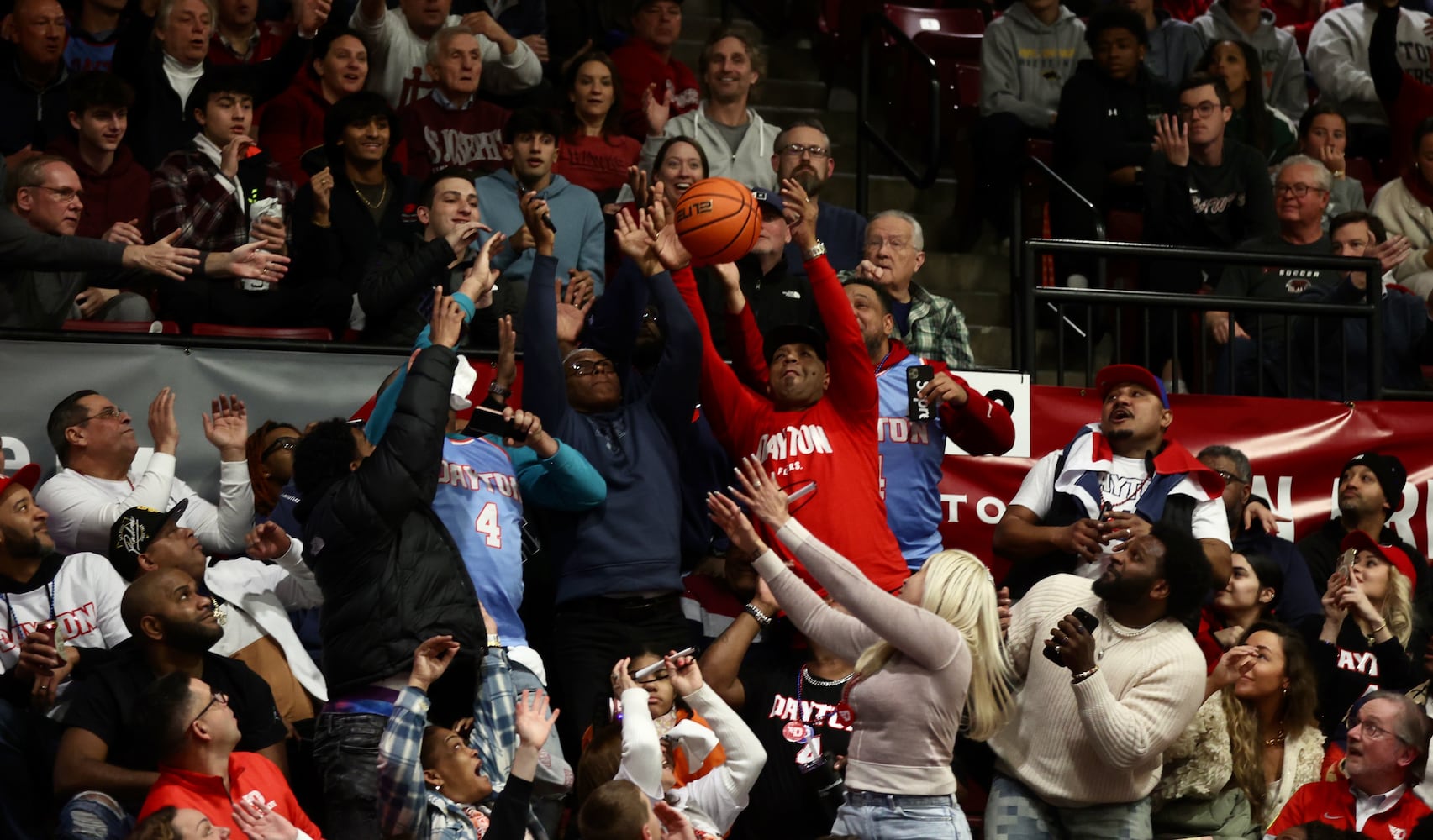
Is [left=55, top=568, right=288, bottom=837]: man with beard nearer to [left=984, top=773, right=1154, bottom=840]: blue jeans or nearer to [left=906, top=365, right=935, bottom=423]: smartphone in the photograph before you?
[left=984, top=773, right=1154, bottom=840]: blue jeans

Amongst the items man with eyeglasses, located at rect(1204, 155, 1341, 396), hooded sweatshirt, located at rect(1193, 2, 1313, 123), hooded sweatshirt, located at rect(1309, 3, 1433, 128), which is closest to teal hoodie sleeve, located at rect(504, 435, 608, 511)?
man with eyeglasses, located at rect(1204, 155, 1341, 396)

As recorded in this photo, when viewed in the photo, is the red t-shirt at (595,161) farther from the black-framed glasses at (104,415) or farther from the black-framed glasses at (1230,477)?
the black-framed glasses at (1230,477)

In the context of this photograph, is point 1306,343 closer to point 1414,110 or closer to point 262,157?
point 1414,110

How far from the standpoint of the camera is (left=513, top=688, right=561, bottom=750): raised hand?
5.84 m

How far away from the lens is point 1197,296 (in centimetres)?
954

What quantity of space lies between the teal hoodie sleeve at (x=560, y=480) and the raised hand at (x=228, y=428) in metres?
1.22

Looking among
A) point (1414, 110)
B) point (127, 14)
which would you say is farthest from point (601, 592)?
point (1414, 110)

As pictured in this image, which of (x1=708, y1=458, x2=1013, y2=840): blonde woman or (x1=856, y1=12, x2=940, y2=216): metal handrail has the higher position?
(x1=856, y1=12, x2=940, y2=216): metal handrail

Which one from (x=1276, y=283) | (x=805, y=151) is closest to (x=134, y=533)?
(x=805, y=151)

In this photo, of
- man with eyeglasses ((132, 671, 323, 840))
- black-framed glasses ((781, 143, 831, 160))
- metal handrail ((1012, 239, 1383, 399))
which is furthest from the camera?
black-framed glasses ((781, 143, 831, 160))

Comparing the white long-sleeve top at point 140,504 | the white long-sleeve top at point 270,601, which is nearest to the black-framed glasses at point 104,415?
the white long-sleeve top at point 140,504

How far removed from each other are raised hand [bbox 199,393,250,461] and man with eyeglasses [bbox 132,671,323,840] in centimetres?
182

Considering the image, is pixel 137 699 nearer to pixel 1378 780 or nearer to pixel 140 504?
pixel 140 504

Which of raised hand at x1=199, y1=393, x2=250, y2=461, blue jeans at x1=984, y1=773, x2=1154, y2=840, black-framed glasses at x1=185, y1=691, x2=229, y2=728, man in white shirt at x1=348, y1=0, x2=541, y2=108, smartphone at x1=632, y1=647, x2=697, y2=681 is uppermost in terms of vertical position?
man in white shirt at x1=348, y1=0, x2=541, y2=108
